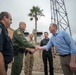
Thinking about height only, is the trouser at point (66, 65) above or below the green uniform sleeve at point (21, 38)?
below

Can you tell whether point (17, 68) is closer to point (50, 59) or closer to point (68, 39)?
point (68, 39)

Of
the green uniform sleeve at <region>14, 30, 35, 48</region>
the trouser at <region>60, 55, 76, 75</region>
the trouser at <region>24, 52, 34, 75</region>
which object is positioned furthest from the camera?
the trouser at <region>24, 52, 34, 75</region>

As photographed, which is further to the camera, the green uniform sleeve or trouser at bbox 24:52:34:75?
trouser at bbox 24:52:34:75

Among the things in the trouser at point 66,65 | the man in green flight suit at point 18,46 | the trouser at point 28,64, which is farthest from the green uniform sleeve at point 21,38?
the trouser at point 28,64

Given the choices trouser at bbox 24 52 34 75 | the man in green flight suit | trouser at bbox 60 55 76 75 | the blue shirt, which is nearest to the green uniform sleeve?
the man in green flight suit

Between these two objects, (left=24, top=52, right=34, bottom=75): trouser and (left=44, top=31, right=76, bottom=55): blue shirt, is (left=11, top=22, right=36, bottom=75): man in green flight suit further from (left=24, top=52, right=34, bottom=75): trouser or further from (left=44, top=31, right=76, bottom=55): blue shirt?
(left=24, top=52, right=34, bottom=75): trouser

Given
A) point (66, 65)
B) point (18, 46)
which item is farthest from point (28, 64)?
point (66, 65)

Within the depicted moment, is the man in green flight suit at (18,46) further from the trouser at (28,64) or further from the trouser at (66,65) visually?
the trouser at (28,64)

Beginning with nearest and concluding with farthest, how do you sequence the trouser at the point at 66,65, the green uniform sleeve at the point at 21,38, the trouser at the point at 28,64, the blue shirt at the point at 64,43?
the blue shirt at the point at 64,43, the trouser at the point at 66,65, the green uniform sleeve at the point at 21,38, the trouser at the point at 28,64

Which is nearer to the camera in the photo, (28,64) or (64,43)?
(64,43)

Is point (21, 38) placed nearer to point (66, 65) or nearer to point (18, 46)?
point (18, 46)

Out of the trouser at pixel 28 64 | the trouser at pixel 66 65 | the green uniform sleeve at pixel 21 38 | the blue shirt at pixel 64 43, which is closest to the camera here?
the blue shirt at pixel 64 43

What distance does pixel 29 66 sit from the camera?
29.1 ft

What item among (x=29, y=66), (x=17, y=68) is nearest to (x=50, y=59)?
(x=29, y=66)
